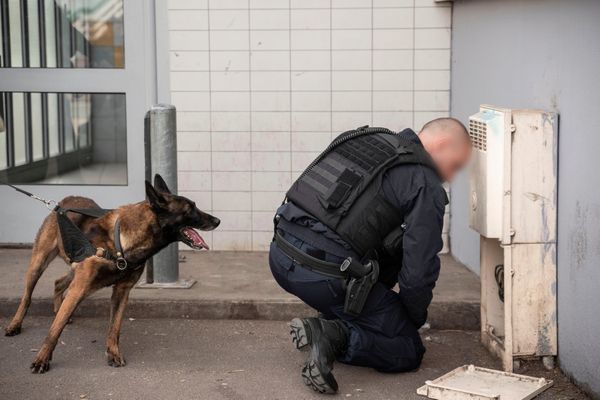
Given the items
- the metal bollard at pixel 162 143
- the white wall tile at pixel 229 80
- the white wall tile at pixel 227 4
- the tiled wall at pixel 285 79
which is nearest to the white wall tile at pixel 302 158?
the tiled wall at pixel 285 79

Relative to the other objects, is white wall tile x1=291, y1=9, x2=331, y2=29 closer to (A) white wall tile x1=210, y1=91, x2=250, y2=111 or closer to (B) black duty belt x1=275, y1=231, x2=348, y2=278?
(A) white wall tile x1=210, y1=91, x2=250, y2=111

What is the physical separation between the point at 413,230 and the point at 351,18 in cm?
340

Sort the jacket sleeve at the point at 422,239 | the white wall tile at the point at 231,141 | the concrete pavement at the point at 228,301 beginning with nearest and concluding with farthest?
the jacket sleeve at the point at 422,239 → the concrete pavement at the point at 228,301 → the white wall tile at the point at 231,141

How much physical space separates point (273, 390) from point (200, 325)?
1.39m

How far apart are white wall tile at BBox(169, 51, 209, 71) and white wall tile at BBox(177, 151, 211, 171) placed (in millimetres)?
692

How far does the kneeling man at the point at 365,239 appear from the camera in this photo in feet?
17.3

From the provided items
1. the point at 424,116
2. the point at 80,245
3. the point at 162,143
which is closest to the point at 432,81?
the point at 424,116

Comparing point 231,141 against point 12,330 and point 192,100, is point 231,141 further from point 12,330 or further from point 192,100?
point 12,330

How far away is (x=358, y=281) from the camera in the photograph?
210 inches

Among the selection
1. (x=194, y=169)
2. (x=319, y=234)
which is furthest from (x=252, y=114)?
(x=319, y=234)

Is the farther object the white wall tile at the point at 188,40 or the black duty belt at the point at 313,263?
the white wall tile at the point at 188,40

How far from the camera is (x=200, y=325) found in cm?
680

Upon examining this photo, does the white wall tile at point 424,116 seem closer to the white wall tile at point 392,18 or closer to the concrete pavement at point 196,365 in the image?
the white wall tile at point 392,18

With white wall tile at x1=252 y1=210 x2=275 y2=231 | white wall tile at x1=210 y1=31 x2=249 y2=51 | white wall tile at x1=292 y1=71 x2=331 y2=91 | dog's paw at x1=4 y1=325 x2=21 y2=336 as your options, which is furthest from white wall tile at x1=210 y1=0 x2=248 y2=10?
dog's paw at x1=4 y1=325 x2=21 y2=336
